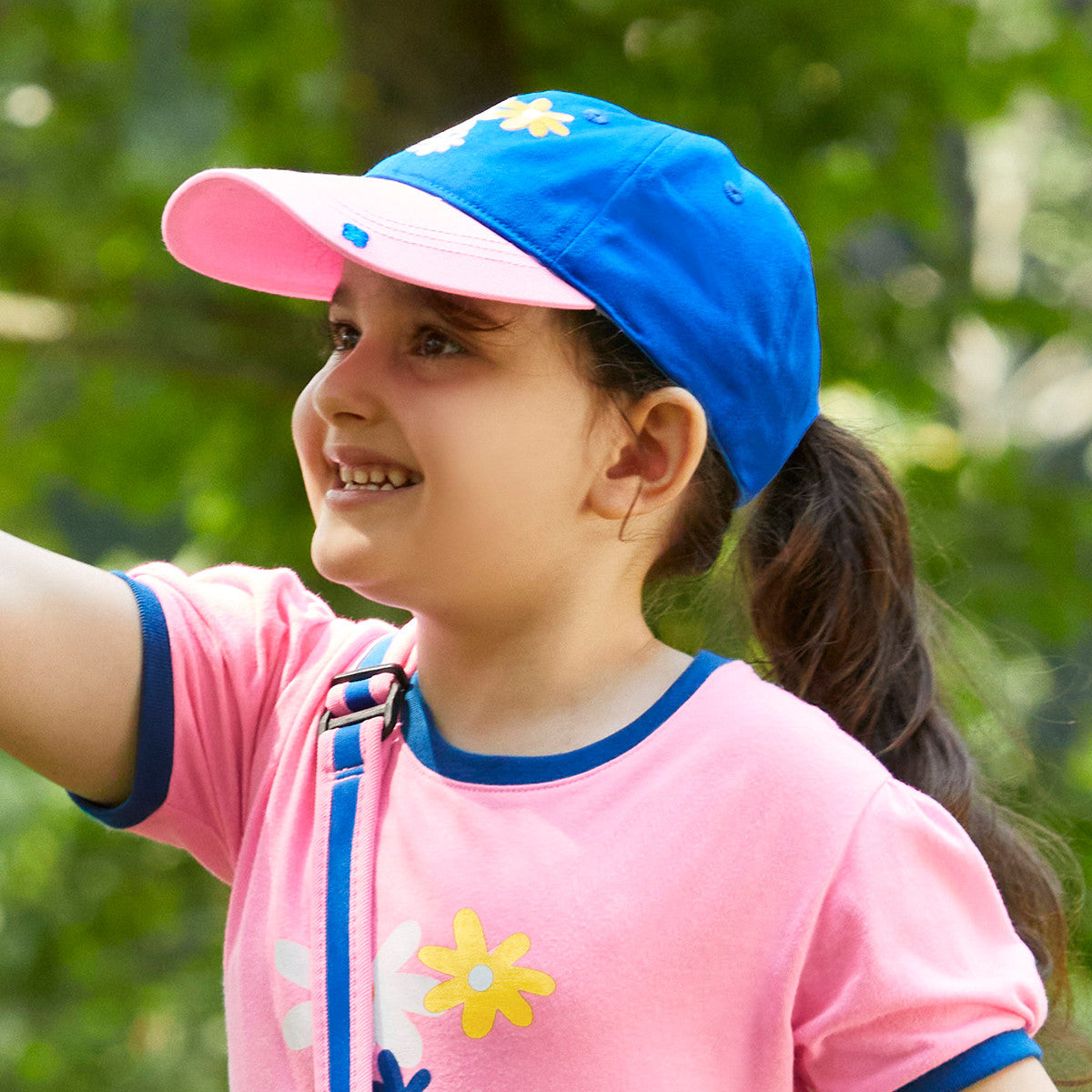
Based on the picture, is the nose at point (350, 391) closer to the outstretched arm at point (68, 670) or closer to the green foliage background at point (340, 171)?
the outstretched arm at point (68, 670)

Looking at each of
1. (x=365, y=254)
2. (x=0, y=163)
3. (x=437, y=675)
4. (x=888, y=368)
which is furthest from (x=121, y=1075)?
(x=365, y=254)

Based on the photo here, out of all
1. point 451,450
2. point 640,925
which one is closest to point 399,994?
point 640,925

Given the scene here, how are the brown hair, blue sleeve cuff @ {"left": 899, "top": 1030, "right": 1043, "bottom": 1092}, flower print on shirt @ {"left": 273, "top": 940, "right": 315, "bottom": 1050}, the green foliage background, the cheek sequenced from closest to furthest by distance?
blue sleeve cuff @ {"left": 899, "top": 1030, "right": 1043, "bottom": 1092}, flower print on shirt @ {"left": 273, "top": 940, "right": 315, "bottom": 1050}, the cheek, the brown hair, the green foliage background

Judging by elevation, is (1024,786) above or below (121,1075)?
above

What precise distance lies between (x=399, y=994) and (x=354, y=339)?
60cm

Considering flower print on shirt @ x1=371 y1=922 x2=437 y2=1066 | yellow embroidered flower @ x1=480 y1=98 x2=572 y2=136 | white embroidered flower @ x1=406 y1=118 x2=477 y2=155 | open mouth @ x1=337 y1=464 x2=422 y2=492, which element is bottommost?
flower print on shirt @ x1=371 y1=922 x2=437 y2=1066

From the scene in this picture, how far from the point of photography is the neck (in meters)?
1.30

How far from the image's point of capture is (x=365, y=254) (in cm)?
121

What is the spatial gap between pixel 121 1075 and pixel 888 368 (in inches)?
109

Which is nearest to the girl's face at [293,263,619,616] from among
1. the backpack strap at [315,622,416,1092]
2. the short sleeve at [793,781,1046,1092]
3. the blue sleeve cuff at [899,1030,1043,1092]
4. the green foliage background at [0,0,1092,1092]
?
the backpack strap at [315,622,416,1092]

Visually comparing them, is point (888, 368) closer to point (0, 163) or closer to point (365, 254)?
point (0, 163)

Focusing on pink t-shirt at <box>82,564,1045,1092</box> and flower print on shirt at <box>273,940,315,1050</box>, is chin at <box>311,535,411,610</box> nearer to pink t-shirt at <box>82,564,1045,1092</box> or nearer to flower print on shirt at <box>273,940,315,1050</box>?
pink t-shirt at <box>82,564,1045,1092</box>

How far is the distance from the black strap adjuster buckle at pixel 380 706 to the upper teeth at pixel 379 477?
0.62ft

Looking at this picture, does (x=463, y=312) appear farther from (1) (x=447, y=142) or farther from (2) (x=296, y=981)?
(2) (x=296, y=981)
